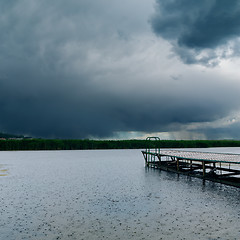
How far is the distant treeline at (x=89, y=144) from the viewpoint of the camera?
3307 inches

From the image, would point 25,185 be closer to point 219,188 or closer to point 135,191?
point 135,191

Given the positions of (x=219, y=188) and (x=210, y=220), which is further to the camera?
(x=219, y=188)

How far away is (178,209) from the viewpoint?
13836 millimetres

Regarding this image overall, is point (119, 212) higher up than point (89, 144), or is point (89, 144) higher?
point (89, 144)

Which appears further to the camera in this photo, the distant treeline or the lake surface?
the distant treeline

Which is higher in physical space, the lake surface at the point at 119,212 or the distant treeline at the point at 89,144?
the distant treeline at the point at 89,144

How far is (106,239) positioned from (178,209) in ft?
18.4

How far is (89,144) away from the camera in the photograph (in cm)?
9656

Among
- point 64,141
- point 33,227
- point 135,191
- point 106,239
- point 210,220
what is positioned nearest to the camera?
point 106,239

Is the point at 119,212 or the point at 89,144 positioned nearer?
the point at 119,212

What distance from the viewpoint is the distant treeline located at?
276 ft

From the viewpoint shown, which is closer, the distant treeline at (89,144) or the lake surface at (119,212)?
the lake surface at (119,212)

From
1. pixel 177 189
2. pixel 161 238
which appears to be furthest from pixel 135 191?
pixel 161 238

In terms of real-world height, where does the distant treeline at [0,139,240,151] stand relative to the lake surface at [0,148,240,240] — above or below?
above
